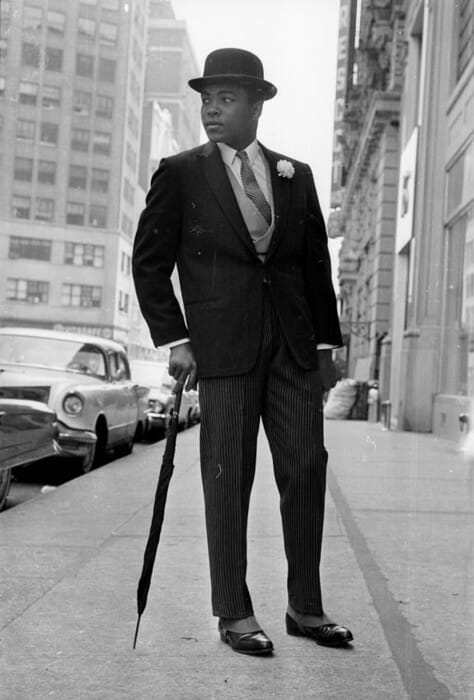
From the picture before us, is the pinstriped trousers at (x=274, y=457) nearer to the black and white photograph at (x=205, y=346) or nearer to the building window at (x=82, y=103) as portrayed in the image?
the black and white photograph at (x=205, y=346)

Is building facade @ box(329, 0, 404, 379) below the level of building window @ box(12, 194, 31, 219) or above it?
above

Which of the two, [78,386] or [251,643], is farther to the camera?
[78,386]

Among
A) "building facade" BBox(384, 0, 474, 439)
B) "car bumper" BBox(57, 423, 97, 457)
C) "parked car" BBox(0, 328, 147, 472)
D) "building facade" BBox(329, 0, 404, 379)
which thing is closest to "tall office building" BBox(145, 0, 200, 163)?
"parked car" BBox(0, 328, 147, 472)

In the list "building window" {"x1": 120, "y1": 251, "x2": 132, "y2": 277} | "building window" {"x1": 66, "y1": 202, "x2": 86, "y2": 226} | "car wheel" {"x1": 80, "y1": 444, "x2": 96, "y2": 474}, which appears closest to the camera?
"building window" {"x1": 120, "y1": 251, "x2": 132, "y2": 277}

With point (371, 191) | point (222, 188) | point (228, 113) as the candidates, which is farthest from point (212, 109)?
point (371, 191)

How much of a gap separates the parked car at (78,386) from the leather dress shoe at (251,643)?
3.23 m

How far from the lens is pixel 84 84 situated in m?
3.85

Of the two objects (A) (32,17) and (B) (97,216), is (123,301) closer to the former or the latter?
(B) (97,216)

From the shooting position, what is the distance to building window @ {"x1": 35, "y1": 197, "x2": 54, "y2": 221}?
3734 millimetres

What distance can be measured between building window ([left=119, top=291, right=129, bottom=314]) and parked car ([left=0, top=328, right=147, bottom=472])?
68.0 inches

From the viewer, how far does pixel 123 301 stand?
386cm

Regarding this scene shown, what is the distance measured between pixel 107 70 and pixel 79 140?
0.31 meters

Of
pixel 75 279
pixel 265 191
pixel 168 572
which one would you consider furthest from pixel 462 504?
pixel 265 191

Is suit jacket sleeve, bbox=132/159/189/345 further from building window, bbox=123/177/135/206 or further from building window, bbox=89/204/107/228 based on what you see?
building window, bbox=89/204/107/228
